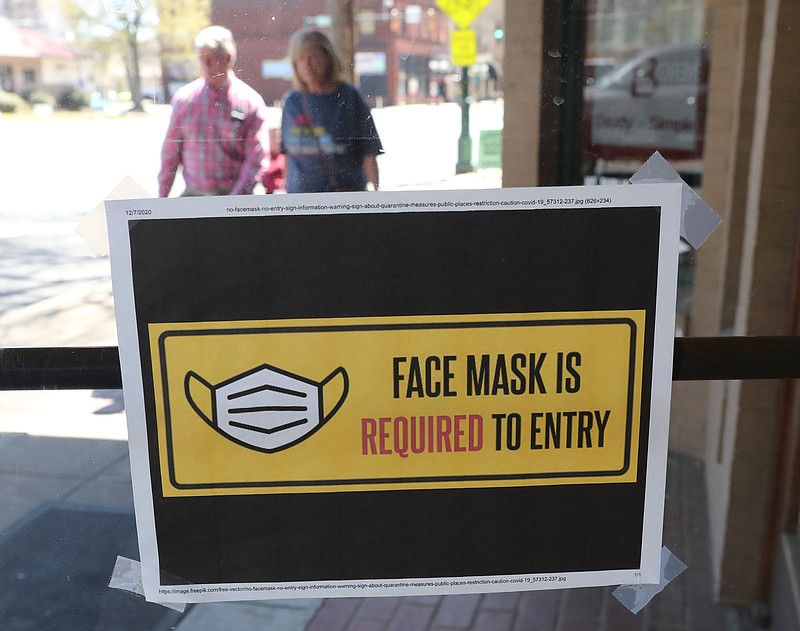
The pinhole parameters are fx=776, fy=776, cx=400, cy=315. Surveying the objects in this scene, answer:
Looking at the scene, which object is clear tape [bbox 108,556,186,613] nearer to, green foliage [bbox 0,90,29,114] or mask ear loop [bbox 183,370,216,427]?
mask ear loop [bbox 183,370,216,427]

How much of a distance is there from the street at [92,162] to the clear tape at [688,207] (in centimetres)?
21

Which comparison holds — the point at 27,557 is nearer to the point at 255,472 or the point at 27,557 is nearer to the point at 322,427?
the point at 255,472

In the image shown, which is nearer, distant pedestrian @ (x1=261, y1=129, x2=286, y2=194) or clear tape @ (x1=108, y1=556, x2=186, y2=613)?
distant pedestrian @ (x1=261, y1=129, x2=286, y2=194)

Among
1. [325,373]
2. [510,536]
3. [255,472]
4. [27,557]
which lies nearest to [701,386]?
[510,536]

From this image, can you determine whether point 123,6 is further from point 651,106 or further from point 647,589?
point 647,589

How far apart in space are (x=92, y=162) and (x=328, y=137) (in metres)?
0.32

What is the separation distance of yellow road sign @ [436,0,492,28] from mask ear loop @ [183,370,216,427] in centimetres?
60

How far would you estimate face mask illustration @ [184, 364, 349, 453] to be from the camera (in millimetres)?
1092

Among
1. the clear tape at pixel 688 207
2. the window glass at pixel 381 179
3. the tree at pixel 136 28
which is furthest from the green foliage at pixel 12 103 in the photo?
the clear tape at pixel 688 207

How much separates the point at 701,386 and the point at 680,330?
0.35 feet

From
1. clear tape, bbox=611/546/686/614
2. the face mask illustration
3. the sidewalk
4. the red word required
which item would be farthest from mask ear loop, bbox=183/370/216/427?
clear tape, bbox=611/546/686/614

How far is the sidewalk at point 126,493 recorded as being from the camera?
1142 millimetres

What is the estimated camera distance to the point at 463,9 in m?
1.02

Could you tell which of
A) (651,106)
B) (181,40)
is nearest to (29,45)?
(181,40)
